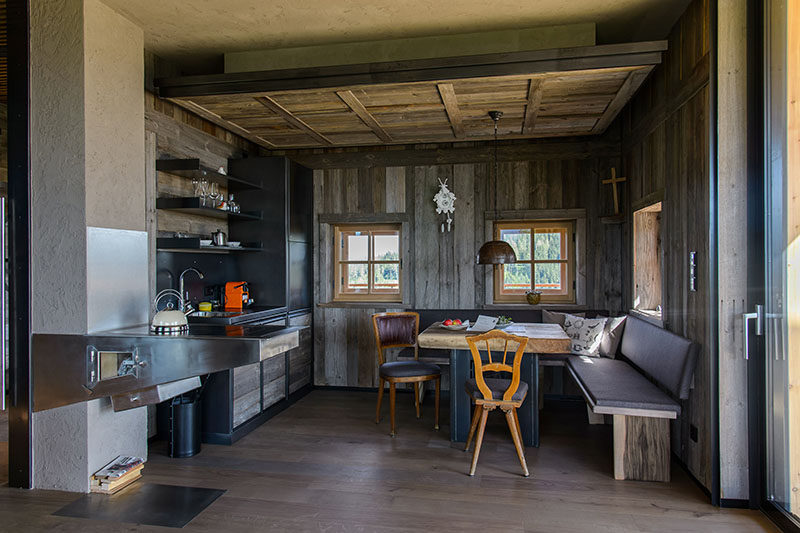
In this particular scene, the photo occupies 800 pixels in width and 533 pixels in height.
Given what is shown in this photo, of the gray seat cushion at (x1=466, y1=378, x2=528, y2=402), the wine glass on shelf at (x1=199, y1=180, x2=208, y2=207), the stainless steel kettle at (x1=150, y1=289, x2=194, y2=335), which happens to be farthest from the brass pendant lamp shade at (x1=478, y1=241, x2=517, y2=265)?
the stainless steel kettle at (x1=150, y1=289, x2=194, y2=335)

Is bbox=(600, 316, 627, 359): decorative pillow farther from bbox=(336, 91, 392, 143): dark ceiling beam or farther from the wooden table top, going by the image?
bbox=(336, 91, 392, 143): dark ceiling beam

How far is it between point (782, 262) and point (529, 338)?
5.20ft

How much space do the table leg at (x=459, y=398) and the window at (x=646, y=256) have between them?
6.00ft

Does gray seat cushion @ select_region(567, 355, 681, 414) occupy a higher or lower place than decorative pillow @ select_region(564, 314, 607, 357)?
lower

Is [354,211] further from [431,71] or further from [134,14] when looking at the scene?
[134,14]

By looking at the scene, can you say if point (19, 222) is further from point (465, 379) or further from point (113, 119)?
point (465, 379)

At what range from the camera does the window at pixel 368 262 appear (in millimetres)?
5871

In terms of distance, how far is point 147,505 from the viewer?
3.01 metres

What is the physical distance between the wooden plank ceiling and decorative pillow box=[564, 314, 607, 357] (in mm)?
1864

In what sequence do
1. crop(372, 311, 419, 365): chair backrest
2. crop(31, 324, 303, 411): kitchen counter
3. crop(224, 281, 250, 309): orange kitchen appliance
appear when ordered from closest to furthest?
crop(31, 324, 303, 411): kitchen counter < crop(224, 281, 250, 309): orange kitchen appliance < crop(372, 311, 419, 365): chair backrest

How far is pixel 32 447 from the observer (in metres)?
3.27

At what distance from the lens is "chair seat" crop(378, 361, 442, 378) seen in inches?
170

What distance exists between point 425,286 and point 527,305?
111cm

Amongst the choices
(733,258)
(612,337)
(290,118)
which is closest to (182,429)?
(290,118)
